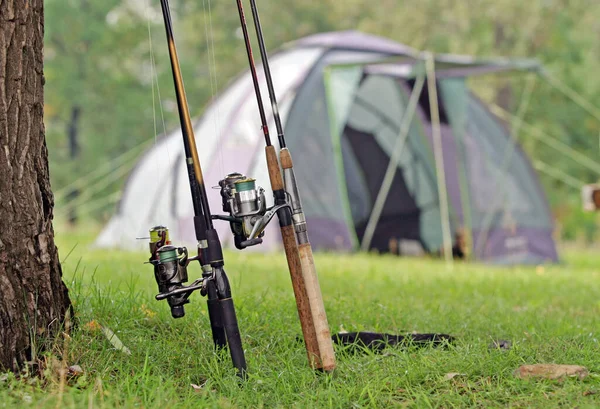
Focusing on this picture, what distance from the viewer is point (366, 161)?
30.6ft

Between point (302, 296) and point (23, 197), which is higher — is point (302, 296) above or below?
below

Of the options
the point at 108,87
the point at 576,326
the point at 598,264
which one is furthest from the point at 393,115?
the point at 108,87

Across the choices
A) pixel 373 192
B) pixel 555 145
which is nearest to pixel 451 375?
pixel 373 192

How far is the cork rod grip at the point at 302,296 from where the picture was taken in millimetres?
3021

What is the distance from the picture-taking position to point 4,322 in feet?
9.58

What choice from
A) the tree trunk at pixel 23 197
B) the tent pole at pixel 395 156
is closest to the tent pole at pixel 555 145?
the tent pole at pixel 395 156

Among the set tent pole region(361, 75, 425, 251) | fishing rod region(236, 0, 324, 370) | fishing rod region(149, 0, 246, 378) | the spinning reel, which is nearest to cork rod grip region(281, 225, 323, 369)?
fishing rod region(236, 0, 324, 370)

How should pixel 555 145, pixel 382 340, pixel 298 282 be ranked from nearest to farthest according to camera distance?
pixel 298 282 → pixel 382 340 → pixel 555 145

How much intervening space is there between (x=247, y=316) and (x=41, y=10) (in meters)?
1.53

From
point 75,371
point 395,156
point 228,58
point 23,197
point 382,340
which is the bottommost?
point 382,340

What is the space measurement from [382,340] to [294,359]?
0.42 meters

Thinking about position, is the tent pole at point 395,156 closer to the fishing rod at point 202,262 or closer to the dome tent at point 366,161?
the dome tent at point 366,161

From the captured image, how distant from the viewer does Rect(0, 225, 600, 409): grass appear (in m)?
2.76

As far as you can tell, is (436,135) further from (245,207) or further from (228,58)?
(228,58)
